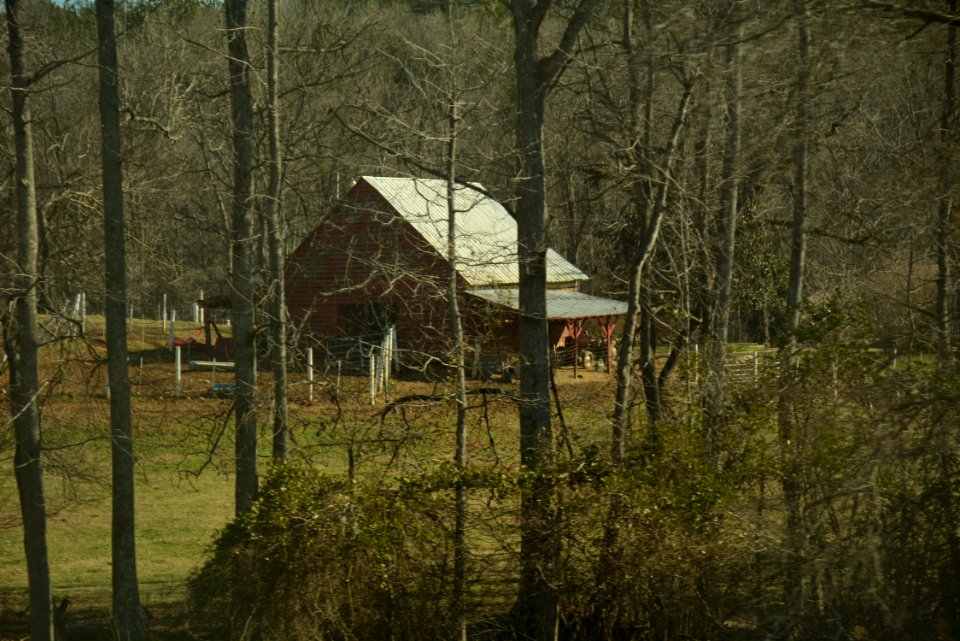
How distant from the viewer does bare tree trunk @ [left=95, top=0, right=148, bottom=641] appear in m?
12.4

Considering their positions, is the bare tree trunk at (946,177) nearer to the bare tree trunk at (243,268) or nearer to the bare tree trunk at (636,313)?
the bare tree trunk at (636,313)

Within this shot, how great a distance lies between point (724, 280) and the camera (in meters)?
13.3

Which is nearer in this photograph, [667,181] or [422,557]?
[422,557]

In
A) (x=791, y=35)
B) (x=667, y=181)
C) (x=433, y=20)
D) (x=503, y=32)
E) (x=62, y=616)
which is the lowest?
(x=62, y=616)

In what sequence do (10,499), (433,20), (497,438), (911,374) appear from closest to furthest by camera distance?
(911,374), (497,438), (10,499), (433,20)

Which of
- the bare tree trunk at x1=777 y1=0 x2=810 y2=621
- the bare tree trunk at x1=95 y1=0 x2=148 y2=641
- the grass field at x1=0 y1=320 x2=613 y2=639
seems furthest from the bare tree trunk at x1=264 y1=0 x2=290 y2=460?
the bare tree trunk at x1=777 y1=0 x2=810 y2=621

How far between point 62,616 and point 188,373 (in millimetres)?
17086

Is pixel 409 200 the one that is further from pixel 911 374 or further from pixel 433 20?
pixel 911 374

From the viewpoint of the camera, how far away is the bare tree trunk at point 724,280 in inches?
391

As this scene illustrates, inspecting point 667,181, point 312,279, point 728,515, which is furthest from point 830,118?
point 312,279

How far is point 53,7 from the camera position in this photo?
15.5 m

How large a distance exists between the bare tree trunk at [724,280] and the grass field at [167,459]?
1345mm

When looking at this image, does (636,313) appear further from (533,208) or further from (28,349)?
(28,349)

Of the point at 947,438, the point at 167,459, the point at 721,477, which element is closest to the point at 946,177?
the point at 947,438
